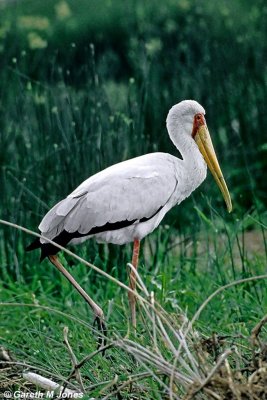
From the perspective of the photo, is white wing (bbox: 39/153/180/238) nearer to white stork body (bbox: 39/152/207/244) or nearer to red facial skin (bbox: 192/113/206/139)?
white stork body (bbox: 39/152/207/244)

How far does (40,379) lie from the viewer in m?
3.93

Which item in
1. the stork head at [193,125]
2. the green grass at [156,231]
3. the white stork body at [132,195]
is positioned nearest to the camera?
the green grass at [156,231]

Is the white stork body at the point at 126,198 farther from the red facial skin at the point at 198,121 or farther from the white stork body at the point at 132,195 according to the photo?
the red facial skin at the point at 198,121

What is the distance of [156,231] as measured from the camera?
627cm

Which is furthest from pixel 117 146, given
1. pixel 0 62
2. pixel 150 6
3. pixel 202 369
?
pixel 150 6

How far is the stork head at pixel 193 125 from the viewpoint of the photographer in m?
5.03

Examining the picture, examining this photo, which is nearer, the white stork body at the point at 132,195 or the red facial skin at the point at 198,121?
the white stork body at the point at 132,195

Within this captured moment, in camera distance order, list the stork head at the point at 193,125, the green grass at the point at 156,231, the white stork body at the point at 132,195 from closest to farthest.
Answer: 1. the green grass at the point at 156,231
2. the white stork body at the point at 132,195
3. the stork head at the point at 193,125

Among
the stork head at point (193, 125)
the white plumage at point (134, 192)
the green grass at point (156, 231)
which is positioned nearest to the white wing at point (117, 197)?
the white plumage at point (134, 192)

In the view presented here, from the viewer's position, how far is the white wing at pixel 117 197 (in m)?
4.76

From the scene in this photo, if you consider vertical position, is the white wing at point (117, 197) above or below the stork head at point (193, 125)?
below

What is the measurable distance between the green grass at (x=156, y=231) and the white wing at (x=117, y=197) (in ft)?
1.04

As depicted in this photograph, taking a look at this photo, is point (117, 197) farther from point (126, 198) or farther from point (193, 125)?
point (193, 125)

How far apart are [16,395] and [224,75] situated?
14.3ft
